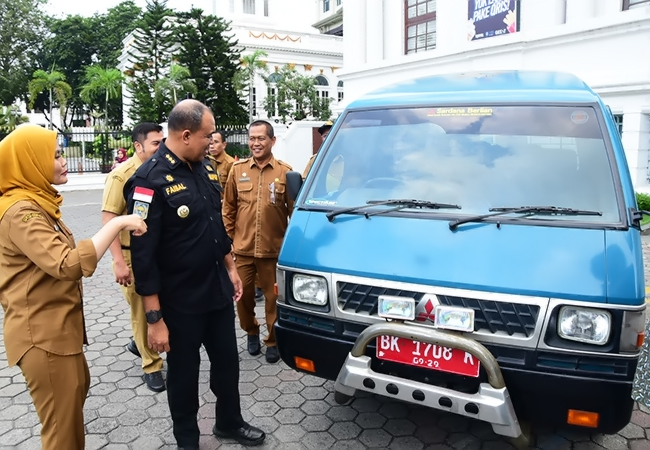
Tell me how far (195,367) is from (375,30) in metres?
22.3

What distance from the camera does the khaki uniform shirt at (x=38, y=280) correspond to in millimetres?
2148

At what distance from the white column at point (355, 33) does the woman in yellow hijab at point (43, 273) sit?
72.3 feet

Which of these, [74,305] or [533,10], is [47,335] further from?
[533,10]

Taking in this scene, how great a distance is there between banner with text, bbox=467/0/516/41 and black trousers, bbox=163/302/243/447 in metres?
16.2

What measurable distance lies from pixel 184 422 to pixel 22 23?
49.2 meters

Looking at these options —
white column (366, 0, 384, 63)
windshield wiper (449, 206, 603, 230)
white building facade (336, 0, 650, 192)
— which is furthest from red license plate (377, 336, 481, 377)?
white column (366, 0, 384, 63)

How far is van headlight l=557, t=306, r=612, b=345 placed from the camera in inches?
90.1

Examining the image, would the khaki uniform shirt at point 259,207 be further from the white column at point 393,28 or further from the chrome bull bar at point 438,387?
the white column at point 393,28

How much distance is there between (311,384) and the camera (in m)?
3.90

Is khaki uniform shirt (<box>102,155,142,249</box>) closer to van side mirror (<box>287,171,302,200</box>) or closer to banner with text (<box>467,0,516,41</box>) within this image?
van side mirror (<box>287,171,302,200</box>)

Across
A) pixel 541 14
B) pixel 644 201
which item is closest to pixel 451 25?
pixel 541 14

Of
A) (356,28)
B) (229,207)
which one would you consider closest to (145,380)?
(229,207)

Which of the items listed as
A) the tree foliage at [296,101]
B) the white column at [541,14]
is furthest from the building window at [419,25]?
the tree foliage at [296,101]

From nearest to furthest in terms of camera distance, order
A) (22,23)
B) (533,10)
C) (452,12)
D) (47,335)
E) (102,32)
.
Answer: (47,335), (533,10), (452,12), (22,23), (102,32)
